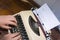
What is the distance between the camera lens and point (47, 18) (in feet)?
3.60

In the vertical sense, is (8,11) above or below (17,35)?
above

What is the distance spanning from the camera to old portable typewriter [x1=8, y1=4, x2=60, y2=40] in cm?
99

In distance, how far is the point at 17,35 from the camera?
958mm

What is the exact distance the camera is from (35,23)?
1.09m

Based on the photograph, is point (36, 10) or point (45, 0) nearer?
point (36, 10)

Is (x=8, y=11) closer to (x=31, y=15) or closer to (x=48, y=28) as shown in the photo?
(x=31, y=15)

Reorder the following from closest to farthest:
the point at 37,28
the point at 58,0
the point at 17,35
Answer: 1. the point at 17,35
2. the point at 37,28
3. the point at 58,0

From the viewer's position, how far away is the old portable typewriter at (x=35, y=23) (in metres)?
0.99

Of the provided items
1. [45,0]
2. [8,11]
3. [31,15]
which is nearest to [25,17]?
[31,15]

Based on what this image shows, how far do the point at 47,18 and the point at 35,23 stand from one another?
0.09 m

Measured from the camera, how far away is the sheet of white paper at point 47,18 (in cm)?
106

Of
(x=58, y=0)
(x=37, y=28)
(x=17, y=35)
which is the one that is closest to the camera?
(x=17, y=35)

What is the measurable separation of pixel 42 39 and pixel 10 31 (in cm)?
20

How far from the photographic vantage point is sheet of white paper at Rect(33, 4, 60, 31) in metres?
1.06
